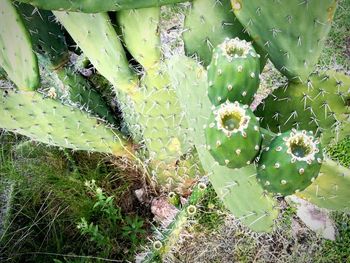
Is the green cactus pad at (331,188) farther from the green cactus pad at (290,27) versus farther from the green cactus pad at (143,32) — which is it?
the green cactus pad at (143,32)

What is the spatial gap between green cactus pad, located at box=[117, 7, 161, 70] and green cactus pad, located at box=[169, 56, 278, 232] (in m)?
0.13

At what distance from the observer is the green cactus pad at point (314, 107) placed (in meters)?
1.45

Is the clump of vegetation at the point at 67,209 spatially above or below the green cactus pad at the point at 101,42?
below

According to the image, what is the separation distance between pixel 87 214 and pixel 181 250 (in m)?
0.42

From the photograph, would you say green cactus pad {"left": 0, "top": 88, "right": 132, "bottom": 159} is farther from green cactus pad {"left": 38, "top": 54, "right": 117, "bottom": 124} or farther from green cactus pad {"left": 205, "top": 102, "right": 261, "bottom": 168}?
green cactus pad {"left": 205, "top": 102, "right": 261, "bottom": 168}

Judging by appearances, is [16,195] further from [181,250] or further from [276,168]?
[276,168]

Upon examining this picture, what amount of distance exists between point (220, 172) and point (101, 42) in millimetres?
562

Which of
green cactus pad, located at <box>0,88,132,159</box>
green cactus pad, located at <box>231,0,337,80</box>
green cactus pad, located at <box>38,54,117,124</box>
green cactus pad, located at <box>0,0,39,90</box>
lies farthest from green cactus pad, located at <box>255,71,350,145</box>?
green cactus pad, located at <box>38,54,117,124</box>

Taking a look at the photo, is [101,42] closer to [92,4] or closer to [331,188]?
[92,4]

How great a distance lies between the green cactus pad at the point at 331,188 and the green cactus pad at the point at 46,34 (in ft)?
3.60

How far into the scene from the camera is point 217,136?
3.66 ft

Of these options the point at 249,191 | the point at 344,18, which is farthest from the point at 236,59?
the point at 344,18

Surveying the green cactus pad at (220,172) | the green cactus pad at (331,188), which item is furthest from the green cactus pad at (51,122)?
the green cactus pad at (331,188)

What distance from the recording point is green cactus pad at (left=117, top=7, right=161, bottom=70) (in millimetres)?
1519
